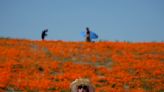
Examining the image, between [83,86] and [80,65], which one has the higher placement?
[83,86]

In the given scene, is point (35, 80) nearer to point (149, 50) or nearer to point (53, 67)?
point (53, 67)

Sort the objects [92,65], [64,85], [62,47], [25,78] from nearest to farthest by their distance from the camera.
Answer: [64,85] → [25,78] → [92,65] → [62,47]

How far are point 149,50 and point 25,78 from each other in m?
14.1

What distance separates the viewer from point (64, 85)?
25.4 meters

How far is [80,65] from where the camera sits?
31734mm

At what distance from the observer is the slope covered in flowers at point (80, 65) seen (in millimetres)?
26172

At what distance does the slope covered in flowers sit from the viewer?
26.2 meters

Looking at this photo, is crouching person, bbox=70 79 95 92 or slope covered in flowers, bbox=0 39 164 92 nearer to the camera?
crouching person, bbox=70 79 95 92

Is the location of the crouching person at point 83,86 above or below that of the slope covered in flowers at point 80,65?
above

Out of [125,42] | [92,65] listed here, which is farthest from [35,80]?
[125,42]

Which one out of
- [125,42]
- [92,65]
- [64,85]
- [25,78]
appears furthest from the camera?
[125,42]

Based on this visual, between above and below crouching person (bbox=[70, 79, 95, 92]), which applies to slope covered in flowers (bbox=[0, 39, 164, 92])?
below

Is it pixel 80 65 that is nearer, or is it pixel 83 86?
pixel 83 86

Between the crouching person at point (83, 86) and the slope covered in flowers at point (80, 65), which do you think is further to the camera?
the slope covered in flowers at point (80, 65)
